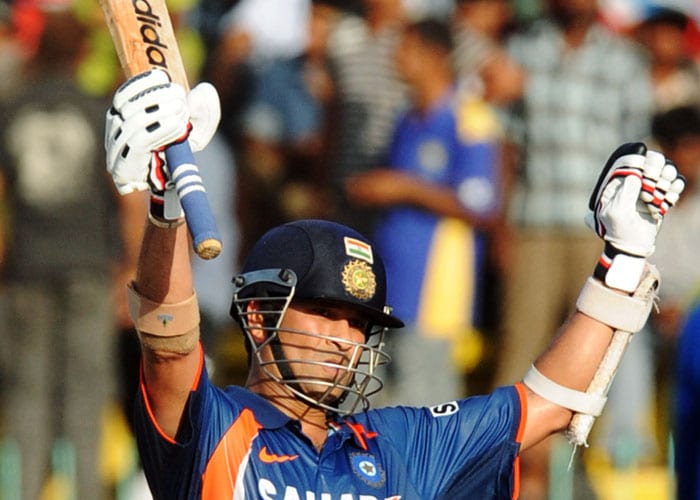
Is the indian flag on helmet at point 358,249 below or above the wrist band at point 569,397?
above

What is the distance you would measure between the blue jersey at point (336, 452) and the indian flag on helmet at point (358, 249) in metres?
0.47

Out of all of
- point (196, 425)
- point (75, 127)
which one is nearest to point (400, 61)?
point (75, 127)

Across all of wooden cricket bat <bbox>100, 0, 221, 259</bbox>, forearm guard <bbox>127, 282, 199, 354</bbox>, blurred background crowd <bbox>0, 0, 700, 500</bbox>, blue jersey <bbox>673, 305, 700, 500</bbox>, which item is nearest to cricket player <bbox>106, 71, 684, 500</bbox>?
forearm guard <bbox>127, 282, 199, 354</bbox>

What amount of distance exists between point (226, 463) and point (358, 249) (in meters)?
0.78

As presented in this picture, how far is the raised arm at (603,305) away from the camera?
4.90 metres

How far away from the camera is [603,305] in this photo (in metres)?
5.00

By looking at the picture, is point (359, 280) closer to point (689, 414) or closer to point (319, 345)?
point (319, 345)

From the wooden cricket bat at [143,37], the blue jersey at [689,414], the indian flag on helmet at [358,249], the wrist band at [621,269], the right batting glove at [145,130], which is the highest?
the wooden cricket bat at [143,37]

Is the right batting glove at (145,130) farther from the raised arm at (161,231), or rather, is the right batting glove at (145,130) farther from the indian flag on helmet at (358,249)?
the indian flag on helmet at (358,249)

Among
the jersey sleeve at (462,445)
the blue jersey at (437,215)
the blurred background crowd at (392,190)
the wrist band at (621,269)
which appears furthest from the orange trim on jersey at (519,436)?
the blue jersey at (437,215)

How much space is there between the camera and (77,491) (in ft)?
28.9

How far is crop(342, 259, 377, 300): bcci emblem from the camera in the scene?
15.8ft

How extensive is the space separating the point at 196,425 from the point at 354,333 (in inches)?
24.8

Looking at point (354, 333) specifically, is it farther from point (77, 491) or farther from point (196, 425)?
point (77, 491)
